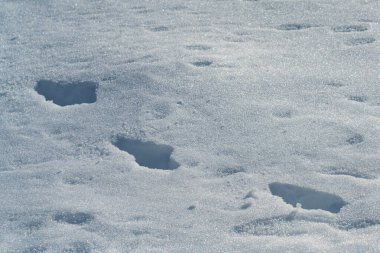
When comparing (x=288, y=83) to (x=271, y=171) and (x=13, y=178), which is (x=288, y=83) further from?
(x=13, y=178)

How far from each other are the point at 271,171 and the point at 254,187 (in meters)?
0.14

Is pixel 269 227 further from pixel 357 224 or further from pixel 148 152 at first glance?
pixel 148 152

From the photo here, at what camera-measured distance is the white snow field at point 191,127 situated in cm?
308

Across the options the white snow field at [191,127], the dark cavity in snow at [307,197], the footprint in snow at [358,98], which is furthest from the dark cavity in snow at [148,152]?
the footprint in snow at [358,98]

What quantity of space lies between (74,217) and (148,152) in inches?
23.1

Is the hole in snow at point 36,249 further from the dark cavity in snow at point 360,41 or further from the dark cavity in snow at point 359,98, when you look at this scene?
the dark cavity in snow at point 360,41

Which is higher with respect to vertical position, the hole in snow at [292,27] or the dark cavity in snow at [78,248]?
the hole in snow at [292,27]

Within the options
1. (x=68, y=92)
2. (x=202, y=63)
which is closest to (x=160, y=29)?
(x=202, y=63)

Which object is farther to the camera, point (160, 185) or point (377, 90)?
point (377, 90)

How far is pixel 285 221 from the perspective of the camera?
3.06 meters

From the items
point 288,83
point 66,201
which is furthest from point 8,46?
point 288,83

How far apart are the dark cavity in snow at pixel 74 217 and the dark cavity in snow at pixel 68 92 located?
0.94 meters

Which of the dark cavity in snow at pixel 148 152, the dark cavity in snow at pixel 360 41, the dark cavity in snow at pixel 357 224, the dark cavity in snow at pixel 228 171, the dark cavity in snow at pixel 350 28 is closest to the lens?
the dark cavity in snow at pixel 357 224

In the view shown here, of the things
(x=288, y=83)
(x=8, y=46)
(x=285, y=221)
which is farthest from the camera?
(x=8, y=46)
